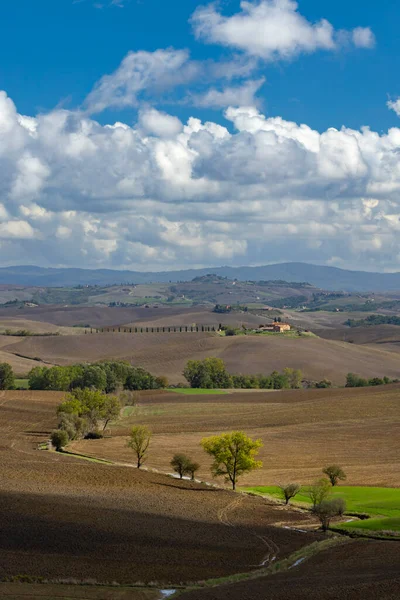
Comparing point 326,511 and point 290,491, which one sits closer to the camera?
point 326,511

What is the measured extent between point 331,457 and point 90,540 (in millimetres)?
41814

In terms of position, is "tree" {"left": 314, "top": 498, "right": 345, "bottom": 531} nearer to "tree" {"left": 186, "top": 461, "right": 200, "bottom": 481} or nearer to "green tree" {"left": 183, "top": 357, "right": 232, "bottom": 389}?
"tree" {"left": 186, "top": 461, "right": 200, "bottom": 481}

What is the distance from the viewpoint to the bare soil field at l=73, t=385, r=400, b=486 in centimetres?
7706

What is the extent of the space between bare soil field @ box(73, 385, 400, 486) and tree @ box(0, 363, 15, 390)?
83.4ft

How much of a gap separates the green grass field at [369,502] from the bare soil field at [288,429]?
349cm

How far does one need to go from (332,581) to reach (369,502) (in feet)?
72.0

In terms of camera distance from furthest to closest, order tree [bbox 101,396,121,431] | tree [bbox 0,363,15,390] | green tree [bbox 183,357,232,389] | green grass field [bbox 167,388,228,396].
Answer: green tree [bbox 183,357,232,389] → tree [bbox 0,363,15,390] → green grass field [bbox 167,388,228,396] → tree [bbox 101,396,121,431]

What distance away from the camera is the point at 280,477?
240ft

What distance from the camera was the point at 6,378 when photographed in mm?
147250

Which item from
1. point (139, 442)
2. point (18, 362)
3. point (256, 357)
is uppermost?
point (256, 357)

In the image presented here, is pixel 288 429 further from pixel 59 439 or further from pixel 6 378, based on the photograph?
pixel 6 378

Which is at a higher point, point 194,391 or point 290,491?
point 194,391

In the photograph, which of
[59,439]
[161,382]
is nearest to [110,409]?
[59,439]

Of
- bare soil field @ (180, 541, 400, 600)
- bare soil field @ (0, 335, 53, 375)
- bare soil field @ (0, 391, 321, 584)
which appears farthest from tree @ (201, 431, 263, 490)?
bare soil field @ (0, 335, 53, 375)
